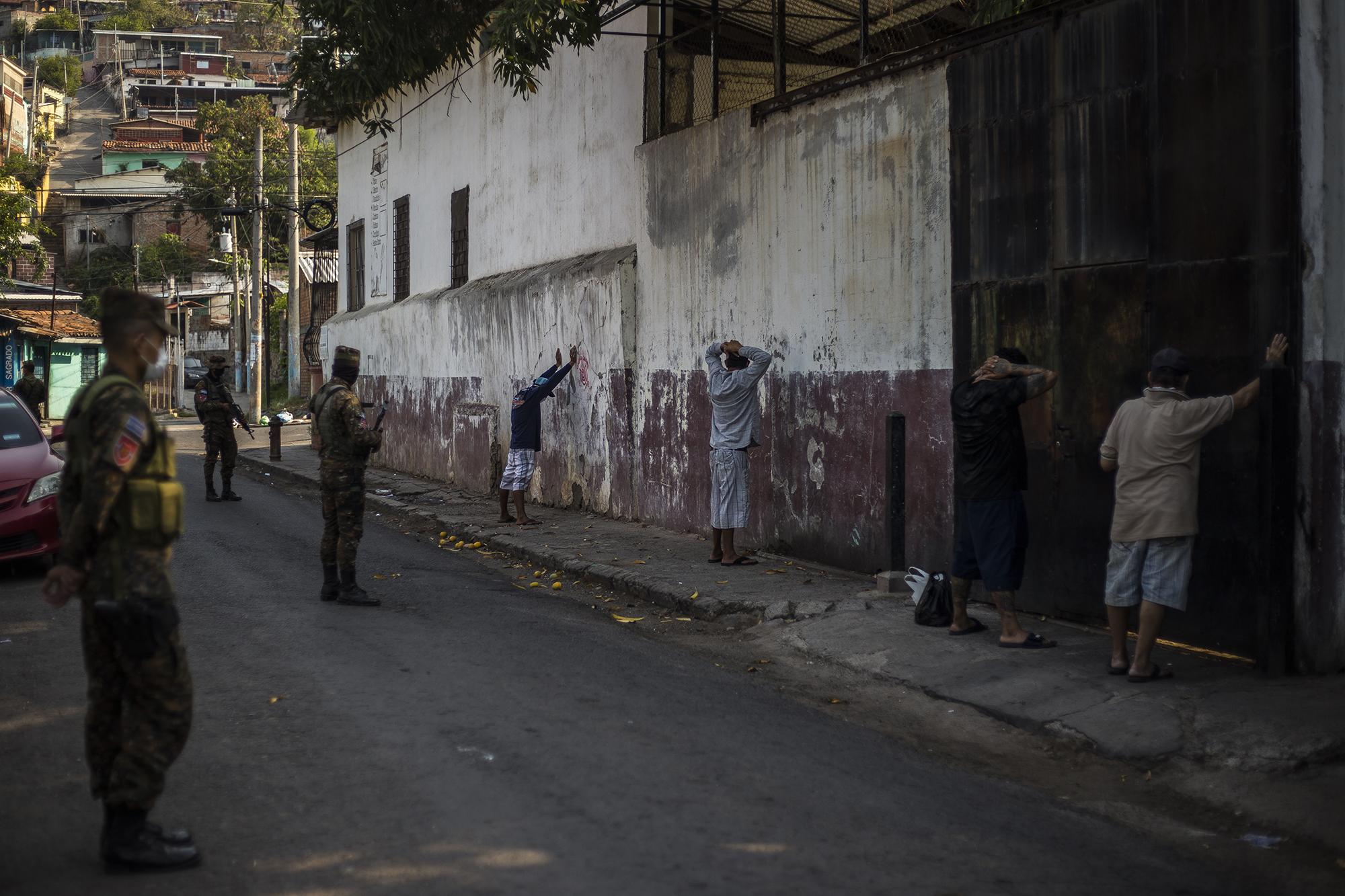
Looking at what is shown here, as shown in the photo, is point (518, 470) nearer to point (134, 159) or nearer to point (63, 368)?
point (63, 368)

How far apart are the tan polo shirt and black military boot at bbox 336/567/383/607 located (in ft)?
17.2

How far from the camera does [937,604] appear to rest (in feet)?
26.7

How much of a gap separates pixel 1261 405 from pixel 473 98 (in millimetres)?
14242

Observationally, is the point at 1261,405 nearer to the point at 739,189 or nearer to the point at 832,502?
the point at 832,502

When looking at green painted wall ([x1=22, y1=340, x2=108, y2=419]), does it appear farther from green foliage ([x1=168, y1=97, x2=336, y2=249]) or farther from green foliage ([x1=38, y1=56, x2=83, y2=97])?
green foliage ([x1=38, y1=56, x2=83, y2=97])

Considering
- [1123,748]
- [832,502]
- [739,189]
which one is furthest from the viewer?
[739,189]

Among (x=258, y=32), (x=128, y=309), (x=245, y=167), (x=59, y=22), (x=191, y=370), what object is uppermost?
(x=258, y=32)

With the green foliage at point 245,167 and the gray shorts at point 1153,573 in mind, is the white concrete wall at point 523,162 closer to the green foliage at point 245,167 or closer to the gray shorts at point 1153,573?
the gray shorts at point 1153,573

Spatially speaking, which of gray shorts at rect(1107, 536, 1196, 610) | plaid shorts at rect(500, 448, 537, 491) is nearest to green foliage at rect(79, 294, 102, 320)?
plaid shorts at rect(500, 448, 537, 491)

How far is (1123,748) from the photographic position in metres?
5.91

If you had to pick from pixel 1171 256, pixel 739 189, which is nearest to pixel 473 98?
pixel 739 189

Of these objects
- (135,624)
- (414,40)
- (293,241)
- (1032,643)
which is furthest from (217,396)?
(293,241)

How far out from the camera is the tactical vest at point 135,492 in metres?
4.16

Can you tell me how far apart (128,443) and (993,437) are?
4.92 metres
